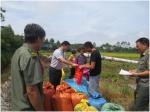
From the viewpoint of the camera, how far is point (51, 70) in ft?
12.3

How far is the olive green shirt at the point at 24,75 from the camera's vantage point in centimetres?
141

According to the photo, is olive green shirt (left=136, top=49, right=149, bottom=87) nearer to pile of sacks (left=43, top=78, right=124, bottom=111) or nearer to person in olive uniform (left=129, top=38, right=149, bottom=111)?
person in olive uniform (left=129, top=38, right=149, bottom=111)

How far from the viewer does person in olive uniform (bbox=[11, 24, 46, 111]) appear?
4.65 feet

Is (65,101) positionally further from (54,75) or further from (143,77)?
(143,77)

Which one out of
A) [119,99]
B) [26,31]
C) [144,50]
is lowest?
[119,99]

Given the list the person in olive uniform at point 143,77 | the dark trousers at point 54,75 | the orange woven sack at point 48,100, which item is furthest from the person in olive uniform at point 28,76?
the dark trousers at point 54,75

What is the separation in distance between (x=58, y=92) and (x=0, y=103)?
1242mm

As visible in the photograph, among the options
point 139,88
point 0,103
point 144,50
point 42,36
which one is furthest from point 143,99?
point 0,103

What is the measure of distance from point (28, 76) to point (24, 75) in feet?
0.14

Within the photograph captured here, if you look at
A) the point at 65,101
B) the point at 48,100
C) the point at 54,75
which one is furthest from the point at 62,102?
the point at 54,75

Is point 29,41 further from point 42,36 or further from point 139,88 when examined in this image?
point 139,88

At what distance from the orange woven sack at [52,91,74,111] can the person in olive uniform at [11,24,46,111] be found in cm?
118

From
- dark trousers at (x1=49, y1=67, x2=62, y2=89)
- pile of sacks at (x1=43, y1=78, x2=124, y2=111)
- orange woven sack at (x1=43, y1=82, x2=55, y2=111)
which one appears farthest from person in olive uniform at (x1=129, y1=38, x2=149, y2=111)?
dark trousers at (x1=49, y1=67, x2=62, y2=89)

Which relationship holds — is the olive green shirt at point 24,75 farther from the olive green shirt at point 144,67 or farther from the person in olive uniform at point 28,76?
the olive green shirt at point 144,67
